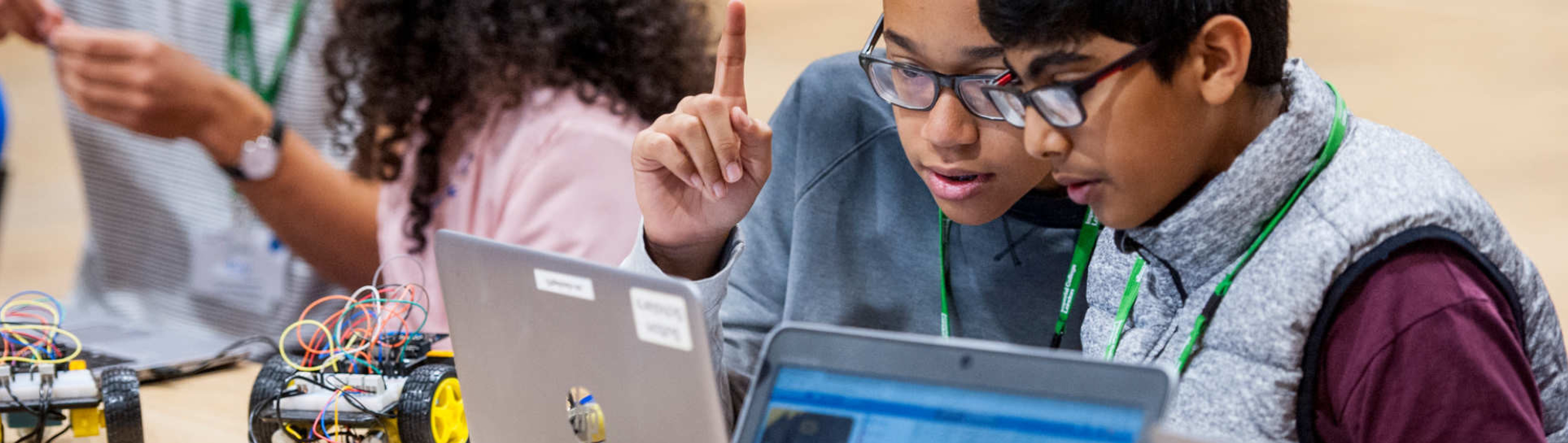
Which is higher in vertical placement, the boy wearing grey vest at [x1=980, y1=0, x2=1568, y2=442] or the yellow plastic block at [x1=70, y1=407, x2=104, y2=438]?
the boy wearing grey vest at [x1=980, y1=0, x2=1568, y2=442]

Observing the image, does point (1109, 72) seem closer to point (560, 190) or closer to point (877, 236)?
point (877, 236)

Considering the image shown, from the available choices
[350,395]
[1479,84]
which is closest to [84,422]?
[350,395]

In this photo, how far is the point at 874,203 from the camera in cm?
141

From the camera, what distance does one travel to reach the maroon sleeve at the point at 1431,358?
0.80 m

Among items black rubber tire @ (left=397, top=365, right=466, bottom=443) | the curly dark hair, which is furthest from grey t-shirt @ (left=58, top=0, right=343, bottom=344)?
black rubber tire @ (left=397, top=365, right=466, bottom=443)

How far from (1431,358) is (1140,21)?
268mm

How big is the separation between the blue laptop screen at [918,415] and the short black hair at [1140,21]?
0.90 ft

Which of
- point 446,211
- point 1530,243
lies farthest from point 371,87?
point 1530,243

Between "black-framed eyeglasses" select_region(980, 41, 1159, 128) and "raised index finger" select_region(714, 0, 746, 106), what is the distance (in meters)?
0.37

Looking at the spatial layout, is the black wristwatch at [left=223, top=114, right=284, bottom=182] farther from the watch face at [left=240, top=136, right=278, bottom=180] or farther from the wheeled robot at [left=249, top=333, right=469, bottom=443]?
the wheeled robot at [left=249, top=333, right=469, bottom=443]

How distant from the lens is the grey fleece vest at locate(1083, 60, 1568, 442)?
85cm

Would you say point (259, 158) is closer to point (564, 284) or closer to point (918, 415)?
point (564, 284)

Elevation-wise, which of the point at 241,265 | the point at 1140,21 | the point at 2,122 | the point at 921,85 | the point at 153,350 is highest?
the point at 1140,21

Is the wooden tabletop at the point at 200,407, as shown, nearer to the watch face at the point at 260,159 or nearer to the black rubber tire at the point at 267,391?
the black rubber tire at the point at 267,391
